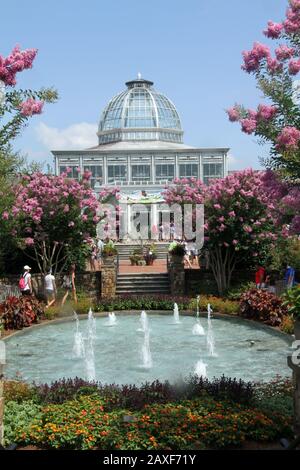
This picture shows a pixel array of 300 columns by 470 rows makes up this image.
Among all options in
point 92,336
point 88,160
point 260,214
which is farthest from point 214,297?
point 88,160

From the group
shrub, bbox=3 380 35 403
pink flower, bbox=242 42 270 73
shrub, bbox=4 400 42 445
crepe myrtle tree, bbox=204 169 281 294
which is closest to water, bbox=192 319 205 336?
crepe myrtle tree, bbox=204 169 281 294

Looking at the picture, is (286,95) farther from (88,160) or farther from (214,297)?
(88,160)

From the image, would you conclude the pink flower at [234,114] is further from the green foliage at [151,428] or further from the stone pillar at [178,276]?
the stone pillar at [178,276]

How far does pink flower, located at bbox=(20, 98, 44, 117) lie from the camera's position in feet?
→ 24.4

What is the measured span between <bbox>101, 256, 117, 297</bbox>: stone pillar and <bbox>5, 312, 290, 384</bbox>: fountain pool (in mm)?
3355

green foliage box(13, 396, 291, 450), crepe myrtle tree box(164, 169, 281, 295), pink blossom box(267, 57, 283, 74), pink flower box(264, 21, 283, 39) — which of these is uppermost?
pink flower box(264, 21, 283, 39)

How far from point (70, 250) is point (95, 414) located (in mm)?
13160

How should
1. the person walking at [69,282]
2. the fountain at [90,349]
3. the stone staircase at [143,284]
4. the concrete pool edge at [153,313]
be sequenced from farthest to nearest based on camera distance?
the stone staircase at [143,284] → the person walking at [69,282] → the concrete pool edge at [153,313] → the fountain at [90,349]

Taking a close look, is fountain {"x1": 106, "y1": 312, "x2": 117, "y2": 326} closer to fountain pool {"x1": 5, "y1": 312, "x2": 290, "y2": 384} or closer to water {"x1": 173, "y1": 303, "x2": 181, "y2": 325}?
fountain pool {"x1": 5, "y1": 312, "x2": 290, "y2": 384}

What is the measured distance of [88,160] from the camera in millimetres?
71438

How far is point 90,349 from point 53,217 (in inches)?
284

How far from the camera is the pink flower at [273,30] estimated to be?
6750mm

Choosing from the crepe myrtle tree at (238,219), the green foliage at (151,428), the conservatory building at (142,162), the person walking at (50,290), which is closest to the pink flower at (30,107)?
the green foliage at (151,428)

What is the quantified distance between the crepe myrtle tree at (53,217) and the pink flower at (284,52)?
38.9 feet
